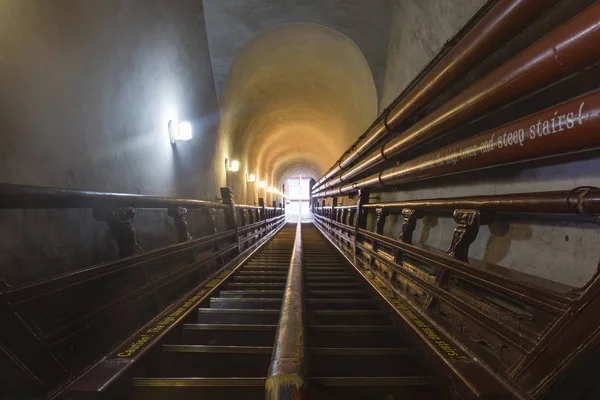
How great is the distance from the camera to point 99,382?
1356mm

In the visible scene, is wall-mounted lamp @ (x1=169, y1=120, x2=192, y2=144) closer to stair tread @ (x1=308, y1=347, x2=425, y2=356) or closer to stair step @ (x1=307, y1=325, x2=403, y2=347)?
stair step @ (x1=307, y1=325, x2=403, y2=347)

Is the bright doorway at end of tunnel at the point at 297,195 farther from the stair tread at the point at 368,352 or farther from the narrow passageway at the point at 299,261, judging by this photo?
the stair tread at the point at 368,352

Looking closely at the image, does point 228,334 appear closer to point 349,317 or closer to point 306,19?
point 349,317

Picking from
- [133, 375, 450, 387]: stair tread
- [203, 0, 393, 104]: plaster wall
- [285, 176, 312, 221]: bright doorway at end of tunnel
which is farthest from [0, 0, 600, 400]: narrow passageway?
[285, 176, 312, 221]: bright doorway at end of tunnel

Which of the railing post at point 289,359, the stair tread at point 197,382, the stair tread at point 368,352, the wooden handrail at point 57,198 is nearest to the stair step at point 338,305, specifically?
the railing post at point 289,359

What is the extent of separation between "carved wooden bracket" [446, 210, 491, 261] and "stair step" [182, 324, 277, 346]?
58.4 inches

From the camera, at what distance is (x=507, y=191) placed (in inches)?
87.1

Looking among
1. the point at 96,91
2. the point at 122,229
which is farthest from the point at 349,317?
the point at 96,91

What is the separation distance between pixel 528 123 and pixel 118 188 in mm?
3289

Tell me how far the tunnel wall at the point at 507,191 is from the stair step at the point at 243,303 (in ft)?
6.14

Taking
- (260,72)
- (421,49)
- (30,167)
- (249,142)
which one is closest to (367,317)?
(30,167)

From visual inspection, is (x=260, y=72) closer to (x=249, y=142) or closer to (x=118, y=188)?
(x=249, y=142)

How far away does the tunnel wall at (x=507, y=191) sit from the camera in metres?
1.65

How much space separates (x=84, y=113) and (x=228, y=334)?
211cm
